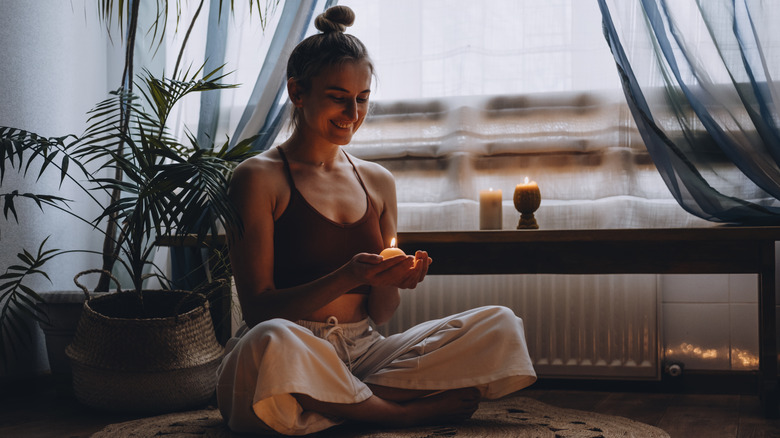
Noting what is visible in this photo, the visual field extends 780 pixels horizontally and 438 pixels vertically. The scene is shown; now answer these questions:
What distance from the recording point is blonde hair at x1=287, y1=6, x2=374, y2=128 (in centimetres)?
163

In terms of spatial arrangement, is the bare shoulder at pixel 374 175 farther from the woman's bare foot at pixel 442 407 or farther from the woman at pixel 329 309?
the woman's bare foot at pixel 442 407

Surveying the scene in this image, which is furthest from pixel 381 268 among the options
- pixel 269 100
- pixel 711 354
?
pixel 711 354

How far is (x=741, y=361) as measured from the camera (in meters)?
2.21

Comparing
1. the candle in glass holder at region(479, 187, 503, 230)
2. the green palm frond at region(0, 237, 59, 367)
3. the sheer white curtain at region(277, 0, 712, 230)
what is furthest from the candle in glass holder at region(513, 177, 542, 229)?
the green palm frond at region(0, 237, 59, 367)

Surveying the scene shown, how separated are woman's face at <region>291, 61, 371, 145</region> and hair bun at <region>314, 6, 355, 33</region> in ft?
0.45

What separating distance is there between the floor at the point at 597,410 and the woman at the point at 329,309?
477 mm

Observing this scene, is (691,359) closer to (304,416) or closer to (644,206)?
(644,206)

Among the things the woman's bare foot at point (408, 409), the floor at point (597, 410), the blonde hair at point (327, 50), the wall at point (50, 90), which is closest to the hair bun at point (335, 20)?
the blonde hair at point (327, 50)

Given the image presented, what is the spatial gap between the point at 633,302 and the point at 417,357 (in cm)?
100

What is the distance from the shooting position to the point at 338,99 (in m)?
1.63

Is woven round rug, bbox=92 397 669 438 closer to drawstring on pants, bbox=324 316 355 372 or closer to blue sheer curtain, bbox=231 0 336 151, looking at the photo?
drawstring on pants, bbox=324 316 355 372

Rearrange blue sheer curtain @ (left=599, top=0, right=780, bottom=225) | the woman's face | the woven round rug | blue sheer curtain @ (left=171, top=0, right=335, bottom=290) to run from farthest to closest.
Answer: blue sheer curtain @ (left=171, top=0, right=335, bottom=290)
blue sheer curtain @ (left=599, top=0, right=780, bottom=225)
the woman's face
the woven round rug

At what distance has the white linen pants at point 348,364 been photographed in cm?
135

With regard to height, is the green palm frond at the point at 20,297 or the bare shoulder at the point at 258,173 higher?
the bare shoulder at the point at 258,173
